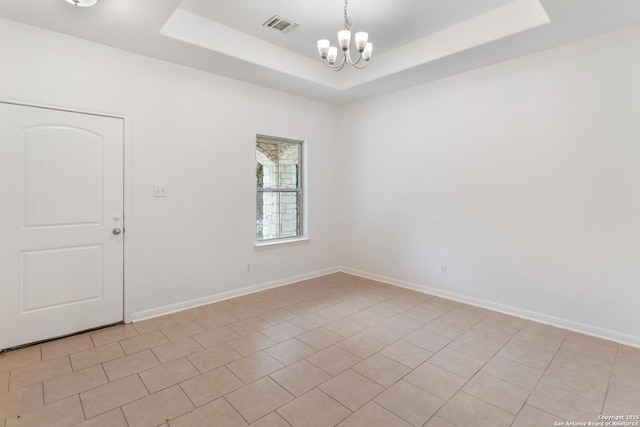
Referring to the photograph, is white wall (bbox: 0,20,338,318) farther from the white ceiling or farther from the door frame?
the white ceiling

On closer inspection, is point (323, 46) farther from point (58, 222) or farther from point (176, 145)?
point (58, 222)

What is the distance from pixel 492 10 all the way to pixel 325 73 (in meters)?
1.92

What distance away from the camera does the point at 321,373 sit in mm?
2305

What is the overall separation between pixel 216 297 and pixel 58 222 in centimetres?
171

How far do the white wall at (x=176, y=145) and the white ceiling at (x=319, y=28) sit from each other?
195mm

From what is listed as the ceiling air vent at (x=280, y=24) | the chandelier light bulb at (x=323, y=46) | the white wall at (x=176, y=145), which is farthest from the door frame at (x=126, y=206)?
the chandelier light bulb at (x=323, y=46)

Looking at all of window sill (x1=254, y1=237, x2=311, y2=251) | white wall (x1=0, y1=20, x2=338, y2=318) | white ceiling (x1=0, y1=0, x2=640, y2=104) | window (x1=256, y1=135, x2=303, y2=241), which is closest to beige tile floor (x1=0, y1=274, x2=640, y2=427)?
white wall (x1=0, y1=20, x2=338, y2=318)

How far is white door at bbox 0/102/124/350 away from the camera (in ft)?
8.55

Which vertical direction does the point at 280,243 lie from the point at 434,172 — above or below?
below

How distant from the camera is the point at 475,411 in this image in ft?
6.29

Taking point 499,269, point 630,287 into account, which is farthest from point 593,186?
point 499,269

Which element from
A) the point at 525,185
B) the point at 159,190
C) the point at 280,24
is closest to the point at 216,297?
the point at 159,190

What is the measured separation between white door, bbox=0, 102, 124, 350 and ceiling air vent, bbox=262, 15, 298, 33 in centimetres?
174

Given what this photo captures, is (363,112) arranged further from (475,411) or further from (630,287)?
(475,411)
